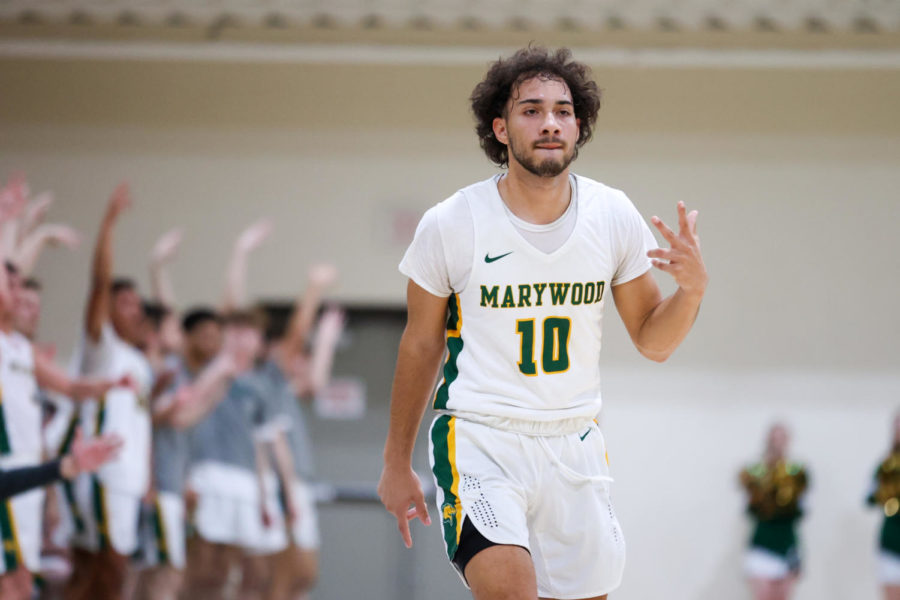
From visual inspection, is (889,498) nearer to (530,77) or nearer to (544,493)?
(544,493)

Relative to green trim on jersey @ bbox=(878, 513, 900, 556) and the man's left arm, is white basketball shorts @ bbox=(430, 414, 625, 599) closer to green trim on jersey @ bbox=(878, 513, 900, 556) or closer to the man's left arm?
the man's left arm

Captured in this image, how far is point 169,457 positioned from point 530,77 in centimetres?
536

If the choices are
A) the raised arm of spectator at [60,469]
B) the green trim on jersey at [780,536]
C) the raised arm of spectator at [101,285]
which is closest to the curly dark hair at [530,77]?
the raised arm of spectator at [60,469]

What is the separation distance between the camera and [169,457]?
7.53 meters

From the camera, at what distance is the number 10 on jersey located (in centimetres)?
288

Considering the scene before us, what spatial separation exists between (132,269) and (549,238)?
668 centimetres

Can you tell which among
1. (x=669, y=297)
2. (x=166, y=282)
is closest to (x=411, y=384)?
Answer: (x=669, y=297)

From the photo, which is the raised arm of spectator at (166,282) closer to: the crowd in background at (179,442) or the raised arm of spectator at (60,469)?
the crowd in background at (179,442)

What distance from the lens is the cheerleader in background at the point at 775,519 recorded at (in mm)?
8375

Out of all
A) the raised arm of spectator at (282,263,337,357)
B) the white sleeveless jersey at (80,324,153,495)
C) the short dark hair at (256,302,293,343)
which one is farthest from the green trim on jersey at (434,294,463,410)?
the short dark hair at (256,302,293,343)

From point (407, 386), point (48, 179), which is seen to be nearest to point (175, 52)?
point (48, 179)

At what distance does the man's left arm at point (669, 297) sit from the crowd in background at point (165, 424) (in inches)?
139

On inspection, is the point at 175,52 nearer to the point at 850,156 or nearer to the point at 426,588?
the point at 426,588

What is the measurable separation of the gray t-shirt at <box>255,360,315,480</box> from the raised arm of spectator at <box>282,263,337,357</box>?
0.30 meters
